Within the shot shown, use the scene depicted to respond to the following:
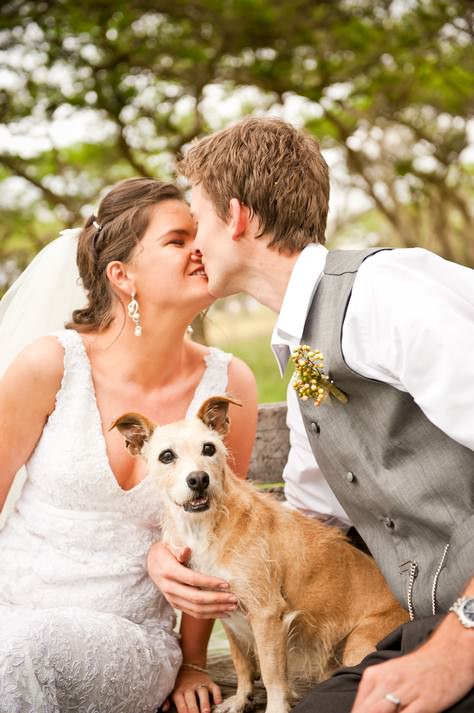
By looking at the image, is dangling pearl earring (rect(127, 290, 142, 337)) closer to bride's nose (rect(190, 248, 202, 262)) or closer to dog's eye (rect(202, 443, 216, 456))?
bride's nose (rect(190, 248, 202, 262))

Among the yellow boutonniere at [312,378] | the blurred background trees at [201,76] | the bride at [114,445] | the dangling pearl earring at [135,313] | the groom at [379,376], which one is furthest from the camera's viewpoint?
the blurred background trees at [201,76]

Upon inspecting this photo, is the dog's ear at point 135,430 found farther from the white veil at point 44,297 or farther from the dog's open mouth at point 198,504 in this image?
the white veil at point 44,297

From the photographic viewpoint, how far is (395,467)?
9.05 ft

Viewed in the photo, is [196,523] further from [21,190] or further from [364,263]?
[21,190]

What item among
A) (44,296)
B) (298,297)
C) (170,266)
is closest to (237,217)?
(298,297)

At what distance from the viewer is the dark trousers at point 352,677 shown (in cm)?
258

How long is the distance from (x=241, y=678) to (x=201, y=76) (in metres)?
13.1

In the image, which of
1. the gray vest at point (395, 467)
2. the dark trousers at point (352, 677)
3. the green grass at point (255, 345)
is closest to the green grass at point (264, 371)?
the green grass at point (255, 345)

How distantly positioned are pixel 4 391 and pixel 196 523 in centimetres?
95

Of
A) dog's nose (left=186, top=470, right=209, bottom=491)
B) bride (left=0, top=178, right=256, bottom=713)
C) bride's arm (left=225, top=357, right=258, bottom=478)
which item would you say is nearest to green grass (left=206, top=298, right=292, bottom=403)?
bride's arm (left=225, top=357, right=258, bottom=478)

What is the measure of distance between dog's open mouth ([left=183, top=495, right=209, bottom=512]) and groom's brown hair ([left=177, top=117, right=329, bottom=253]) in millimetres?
930

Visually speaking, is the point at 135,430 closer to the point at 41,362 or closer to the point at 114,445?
the point at 114,445

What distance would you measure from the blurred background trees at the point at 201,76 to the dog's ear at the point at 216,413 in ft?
35.1

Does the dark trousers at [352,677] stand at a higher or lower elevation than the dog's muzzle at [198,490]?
lower
